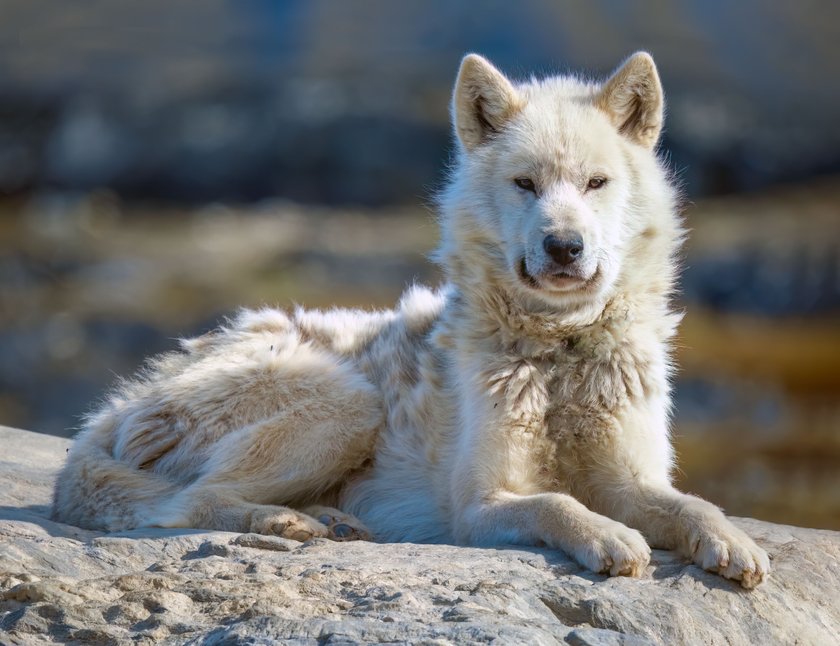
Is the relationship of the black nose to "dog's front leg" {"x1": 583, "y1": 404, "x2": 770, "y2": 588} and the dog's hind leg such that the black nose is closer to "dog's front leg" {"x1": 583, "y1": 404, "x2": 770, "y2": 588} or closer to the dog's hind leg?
"dog's front leg" {"x1": 583, "y1": 404, "x2": 770, "y2": 588}

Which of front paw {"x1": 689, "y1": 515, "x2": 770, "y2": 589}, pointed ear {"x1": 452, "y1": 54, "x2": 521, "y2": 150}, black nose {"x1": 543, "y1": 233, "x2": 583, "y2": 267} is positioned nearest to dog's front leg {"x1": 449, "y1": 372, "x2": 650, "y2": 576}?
front paw {"x1": 689, "y1": 515, "x2": 770, "y2": 589}

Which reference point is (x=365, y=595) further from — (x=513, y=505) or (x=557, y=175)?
(x=557, y=175)

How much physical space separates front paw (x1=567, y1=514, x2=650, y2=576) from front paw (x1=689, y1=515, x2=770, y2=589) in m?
0.23

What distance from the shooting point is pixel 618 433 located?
5.27 metres

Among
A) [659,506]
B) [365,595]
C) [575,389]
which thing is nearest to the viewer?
[365,595]

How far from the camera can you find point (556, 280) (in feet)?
17.0

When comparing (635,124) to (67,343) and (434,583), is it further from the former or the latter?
(67,343)

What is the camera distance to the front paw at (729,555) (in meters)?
4.55

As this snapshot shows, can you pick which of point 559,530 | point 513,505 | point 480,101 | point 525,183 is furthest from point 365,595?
point 480,101

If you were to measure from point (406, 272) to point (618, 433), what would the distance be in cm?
1543

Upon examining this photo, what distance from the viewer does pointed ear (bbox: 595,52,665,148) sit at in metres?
5.66

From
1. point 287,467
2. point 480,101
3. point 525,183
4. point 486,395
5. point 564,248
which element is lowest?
point 287,467

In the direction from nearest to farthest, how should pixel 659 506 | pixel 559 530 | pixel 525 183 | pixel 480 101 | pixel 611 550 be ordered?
1. pixel 611 550
2. pixel 559 530
3. pixel 659 506
4. pixel 525 183
5. pixel 480 101

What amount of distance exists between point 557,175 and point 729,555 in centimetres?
186
